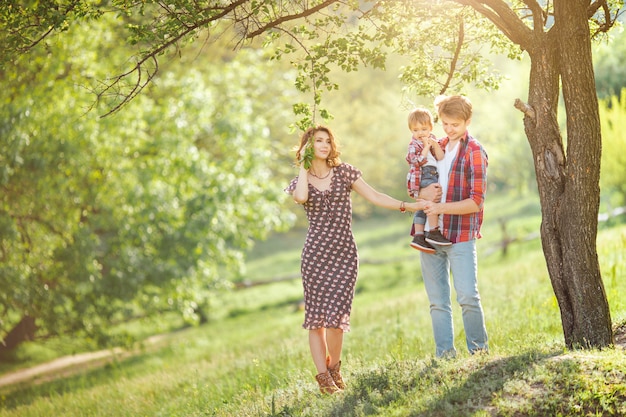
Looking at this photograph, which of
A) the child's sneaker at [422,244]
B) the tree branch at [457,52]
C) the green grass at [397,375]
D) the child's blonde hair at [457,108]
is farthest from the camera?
the tree branch at [457,52]

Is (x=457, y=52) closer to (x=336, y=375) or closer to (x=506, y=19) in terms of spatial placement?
(x=506, y=19)

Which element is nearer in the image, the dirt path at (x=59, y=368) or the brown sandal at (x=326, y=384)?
the brown sandal at (x=326, y=384)

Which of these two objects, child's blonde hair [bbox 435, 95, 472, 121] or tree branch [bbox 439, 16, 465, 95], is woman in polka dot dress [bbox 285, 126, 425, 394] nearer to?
child's blonde hair [bbox 435, 95, 472, 121]

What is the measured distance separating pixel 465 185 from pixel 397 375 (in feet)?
5.35

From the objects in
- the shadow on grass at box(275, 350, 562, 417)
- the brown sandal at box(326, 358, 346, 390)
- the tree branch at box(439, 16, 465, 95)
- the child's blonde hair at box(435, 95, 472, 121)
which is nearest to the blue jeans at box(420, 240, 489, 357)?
the shadow on grass at box(275, 350, 562, 417)

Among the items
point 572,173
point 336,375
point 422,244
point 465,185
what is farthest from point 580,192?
point 336,375

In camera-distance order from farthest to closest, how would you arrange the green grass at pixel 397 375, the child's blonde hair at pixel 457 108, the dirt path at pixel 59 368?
1. the dirt path at pixel 59 368
2. the child's blonde hair at pixel 457 108
3. the green grass at pixel 397 375

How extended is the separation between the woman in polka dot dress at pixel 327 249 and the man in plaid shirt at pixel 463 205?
318 millimetres

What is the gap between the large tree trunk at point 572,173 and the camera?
5.51m

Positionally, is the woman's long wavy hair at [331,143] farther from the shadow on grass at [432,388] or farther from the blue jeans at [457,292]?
the shadow on grass at [432,388]

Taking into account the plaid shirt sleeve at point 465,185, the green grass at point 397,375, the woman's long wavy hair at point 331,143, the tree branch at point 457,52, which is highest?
the tree branch at point 457,52

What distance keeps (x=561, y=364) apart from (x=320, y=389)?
1960 mm

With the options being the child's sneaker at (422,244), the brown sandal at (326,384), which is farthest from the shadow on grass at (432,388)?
the child's sneaker at (422,244)

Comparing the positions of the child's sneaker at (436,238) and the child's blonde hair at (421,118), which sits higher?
the child's blonde hair at (421,118)
